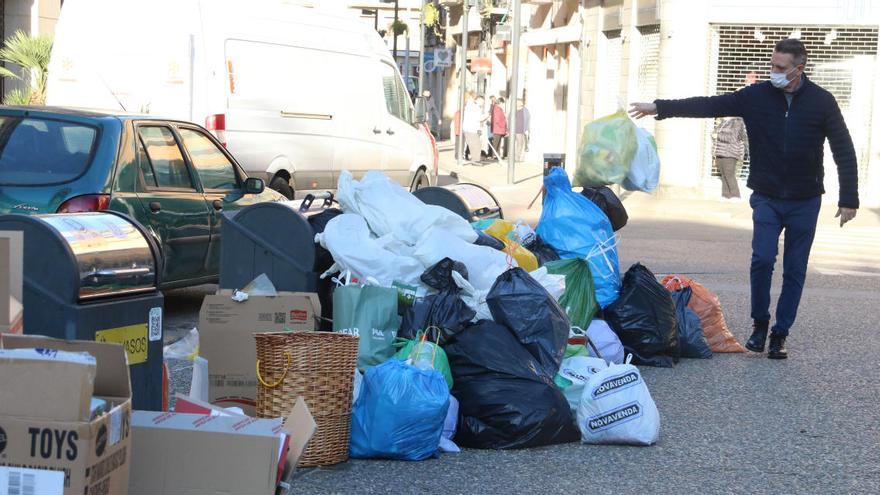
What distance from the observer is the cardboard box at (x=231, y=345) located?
565 centimetres

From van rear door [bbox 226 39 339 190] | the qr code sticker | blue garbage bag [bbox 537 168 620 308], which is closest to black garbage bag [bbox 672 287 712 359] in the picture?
blue garbage bag [bbox 537 168 620 308]

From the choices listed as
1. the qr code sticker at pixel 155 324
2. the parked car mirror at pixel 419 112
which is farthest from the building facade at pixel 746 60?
the qr code sticker at pixel 155 324

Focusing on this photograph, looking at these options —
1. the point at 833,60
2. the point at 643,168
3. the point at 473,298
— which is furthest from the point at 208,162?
the point at 833,60

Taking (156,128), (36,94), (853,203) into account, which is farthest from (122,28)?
(853,203)

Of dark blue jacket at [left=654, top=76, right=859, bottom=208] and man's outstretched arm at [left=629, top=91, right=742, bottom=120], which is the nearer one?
dark blue jacket at [left=654, top=76, right=859, bottom=208]

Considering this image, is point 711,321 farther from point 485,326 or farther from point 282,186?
point 282,186

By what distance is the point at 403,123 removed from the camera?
54.3ft

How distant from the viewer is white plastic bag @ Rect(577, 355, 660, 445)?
228 inches

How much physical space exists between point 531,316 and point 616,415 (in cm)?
68

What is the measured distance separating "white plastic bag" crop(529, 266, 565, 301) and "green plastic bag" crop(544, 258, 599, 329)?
1.13ft

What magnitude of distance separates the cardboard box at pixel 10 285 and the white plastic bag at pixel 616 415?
9.55 ft

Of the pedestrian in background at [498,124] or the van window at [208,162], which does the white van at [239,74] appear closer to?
the van window at [208,162]

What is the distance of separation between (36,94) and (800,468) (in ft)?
48.7

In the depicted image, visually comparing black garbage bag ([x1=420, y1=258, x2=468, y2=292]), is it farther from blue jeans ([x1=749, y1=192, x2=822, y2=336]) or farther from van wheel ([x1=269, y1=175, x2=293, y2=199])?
van wheel ([x1=269, y1=175, x2=293, y2=199])
